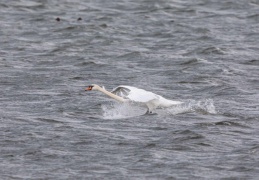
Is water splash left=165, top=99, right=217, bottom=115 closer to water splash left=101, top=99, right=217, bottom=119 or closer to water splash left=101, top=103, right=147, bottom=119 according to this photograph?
water splash left=101, top=99, right=217, bottom=119

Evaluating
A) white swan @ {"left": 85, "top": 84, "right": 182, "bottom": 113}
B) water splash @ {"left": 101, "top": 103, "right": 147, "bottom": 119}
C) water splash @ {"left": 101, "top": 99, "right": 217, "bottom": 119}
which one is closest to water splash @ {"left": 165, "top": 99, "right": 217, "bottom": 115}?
water splash @ {"left": 101, "top": 99, "right": 217, "bottom": 119}

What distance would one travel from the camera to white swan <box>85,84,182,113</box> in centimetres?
1750

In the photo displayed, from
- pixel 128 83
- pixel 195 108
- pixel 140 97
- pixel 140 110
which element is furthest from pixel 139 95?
pixel 128 83

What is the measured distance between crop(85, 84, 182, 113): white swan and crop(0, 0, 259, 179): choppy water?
0.66 ft

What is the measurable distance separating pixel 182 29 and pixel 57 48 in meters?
5.41

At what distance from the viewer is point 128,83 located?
70.8 ft

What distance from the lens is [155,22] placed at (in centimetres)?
3178

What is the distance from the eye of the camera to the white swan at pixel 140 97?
17.5 m

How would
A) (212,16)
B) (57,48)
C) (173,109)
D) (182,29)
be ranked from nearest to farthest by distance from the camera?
(173,109), (57,48), (182,29), (212,16)

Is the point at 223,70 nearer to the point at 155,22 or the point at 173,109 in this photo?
the point at 173,109

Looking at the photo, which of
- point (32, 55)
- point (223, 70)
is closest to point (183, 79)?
point (223, 70)

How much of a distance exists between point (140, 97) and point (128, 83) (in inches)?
163

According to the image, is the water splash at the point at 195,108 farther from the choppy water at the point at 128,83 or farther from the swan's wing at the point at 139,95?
the swan's wing at the point at 139,95

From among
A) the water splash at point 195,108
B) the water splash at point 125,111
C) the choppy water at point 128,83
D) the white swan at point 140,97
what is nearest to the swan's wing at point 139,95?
the white swan at point 140,97
